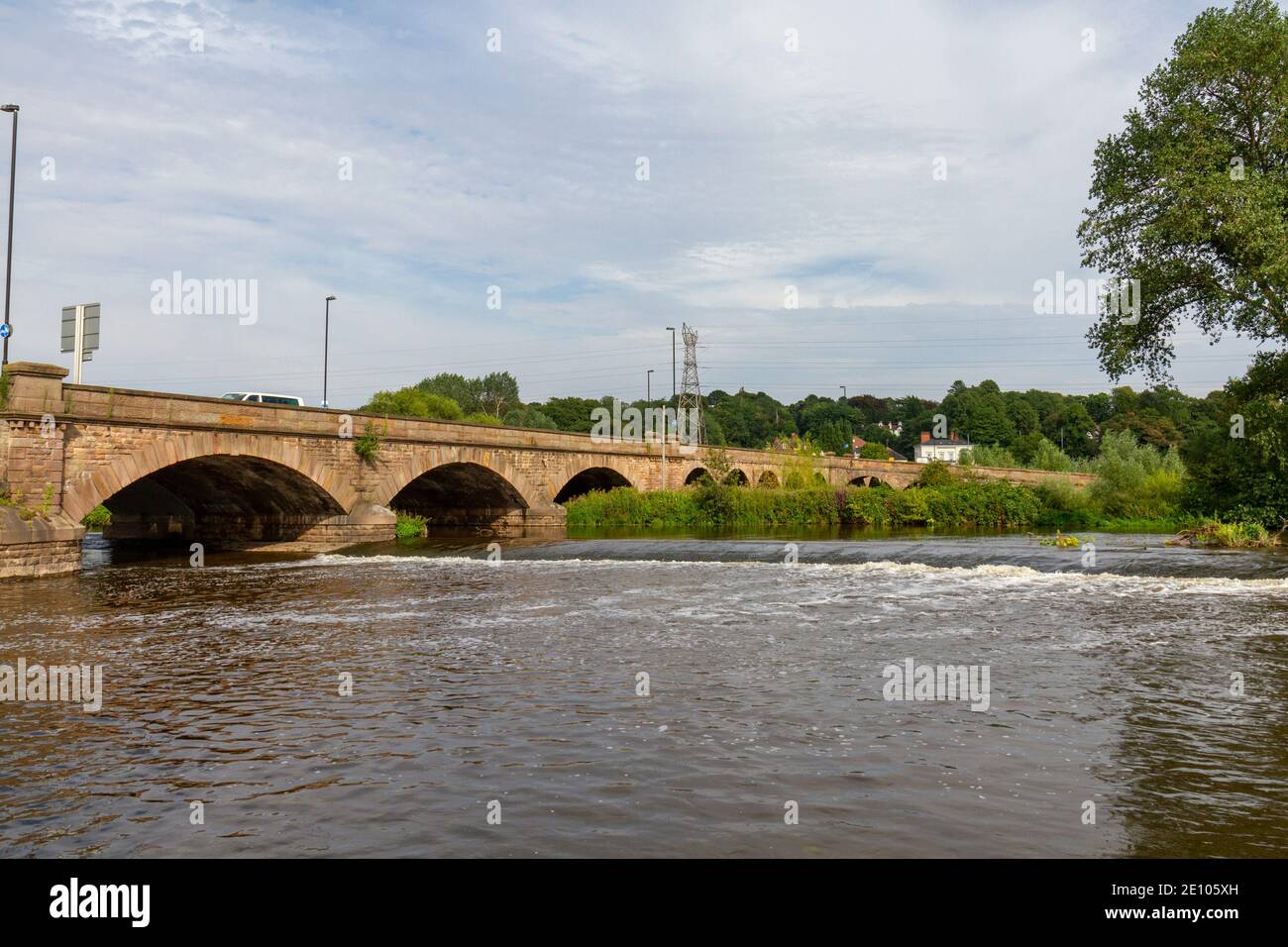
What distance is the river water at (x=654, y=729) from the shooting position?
20.2 feet

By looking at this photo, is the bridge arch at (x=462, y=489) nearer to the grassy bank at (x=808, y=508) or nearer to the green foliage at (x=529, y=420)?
the grassy bank at (x=808, y=508)

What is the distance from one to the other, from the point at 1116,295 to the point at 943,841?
28.1 m

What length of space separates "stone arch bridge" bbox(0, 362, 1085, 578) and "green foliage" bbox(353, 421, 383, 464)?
10 centimetres

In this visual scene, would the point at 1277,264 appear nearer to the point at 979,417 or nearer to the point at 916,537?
the point at 916,537

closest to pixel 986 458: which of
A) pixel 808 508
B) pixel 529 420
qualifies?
pixel 808 508

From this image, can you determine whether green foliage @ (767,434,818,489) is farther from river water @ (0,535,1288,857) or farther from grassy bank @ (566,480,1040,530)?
river water @ (0,535,1288,857)

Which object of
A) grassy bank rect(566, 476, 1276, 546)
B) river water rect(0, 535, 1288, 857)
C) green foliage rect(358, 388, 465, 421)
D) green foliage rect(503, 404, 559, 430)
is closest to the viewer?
river water rect(0, 535, 1288, 857)

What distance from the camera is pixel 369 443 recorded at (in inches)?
1401

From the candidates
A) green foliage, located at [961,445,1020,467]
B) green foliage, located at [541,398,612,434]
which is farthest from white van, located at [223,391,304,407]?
green foliage, located at [541,398,612,434]

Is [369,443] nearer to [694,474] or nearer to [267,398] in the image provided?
[267,398]

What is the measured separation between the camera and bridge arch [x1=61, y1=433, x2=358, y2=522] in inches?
1029

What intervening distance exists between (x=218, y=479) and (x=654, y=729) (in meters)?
31.8

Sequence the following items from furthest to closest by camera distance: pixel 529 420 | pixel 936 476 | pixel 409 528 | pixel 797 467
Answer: pixel 529 420 → pixel 936 476 → pixel 797 467 → pixel 409 528
